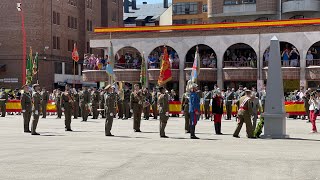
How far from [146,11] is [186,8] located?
2858 cm

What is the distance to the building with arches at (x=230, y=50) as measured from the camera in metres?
47.2

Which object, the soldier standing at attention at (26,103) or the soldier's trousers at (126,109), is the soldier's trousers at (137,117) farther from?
the soldier's trousers at (126,109)

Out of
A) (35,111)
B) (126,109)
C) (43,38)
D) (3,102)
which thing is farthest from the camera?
(43,38)

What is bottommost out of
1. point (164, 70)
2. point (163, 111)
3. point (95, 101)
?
point (163, 111)

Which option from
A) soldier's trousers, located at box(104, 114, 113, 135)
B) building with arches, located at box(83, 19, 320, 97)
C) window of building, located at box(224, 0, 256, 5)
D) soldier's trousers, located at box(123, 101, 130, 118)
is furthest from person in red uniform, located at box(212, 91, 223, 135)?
window of building, located at box(224, 0, 256, 5)

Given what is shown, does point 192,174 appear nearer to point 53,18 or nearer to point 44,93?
point 44,93

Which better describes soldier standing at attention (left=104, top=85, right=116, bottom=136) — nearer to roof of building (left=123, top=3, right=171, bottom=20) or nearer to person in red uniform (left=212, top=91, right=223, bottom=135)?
person in red uniform (left=212, top=91, right=223, bottom=135)

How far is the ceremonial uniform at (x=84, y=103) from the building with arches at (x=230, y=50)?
14.8 metres

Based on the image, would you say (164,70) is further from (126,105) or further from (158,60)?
(126,105)

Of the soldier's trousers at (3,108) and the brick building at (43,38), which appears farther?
the brick building at (43,38)

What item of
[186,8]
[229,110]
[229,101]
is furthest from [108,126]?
[186,8]

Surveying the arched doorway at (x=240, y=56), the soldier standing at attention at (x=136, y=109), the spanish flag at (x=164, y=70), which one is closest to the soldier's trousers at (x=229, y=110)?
the spanish flag at (x=164, y=70)

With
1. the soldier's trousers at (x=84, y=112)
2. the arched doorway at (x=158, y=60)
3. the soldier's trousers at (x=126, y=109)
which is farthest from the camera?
the arched doorway at (x=158, y=60)

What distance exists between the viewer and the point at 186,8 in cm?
9019
